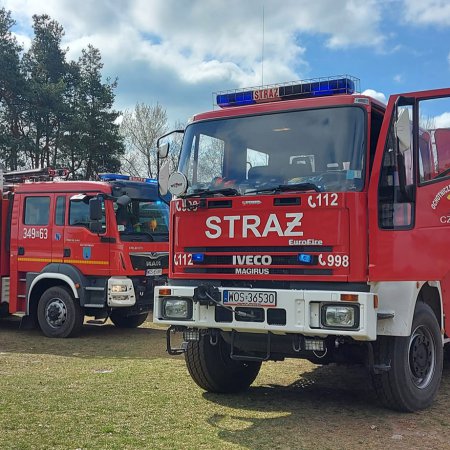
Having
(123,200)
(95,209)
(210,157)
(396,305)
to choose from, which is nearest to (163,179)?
(210,157)

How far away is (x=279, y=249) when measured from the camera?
16.9ft

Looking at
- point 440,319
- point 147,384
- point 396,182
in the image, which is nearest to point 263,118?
point 396,182

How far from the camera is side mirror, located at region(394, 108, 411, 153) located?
4.73 meters

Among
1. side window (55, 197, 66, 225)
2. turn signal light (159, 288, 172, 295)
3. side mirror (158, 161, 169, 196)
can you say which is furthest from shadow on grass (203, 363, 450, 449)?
side window (55, 197, 66, 225)

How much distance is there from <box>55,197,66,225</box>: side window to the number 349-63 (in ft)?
1.02

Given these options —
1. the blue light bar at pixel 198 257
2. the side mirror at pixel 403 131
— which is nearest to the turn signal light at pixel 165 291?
the blue light bar at pixel 198 257

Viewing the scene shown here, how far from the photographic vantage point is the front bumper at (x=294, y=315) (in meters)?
4.69

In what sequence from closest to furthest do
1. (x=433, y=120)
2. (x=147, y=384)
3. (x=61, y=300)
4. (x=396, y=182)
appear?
(x=396, y=182)
(x=433, y=120)
(x=147, y=384)
(x=61, y=300)

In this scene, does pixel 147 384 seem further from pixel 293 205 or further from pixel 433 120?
pixel 433 120

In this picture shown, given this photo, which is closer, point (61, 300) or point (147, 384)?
point (147, 384)

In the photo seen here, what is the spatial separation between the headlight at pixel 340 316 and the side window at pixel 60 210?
6.52 meters

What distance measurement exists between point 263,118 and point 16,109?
82.5ft

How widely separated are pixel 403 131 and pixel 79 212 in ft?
21.9

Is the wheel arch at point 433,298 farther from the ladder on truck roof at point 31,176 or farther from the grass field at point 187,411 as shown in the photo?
the ladder on truck roof at point 31,176
